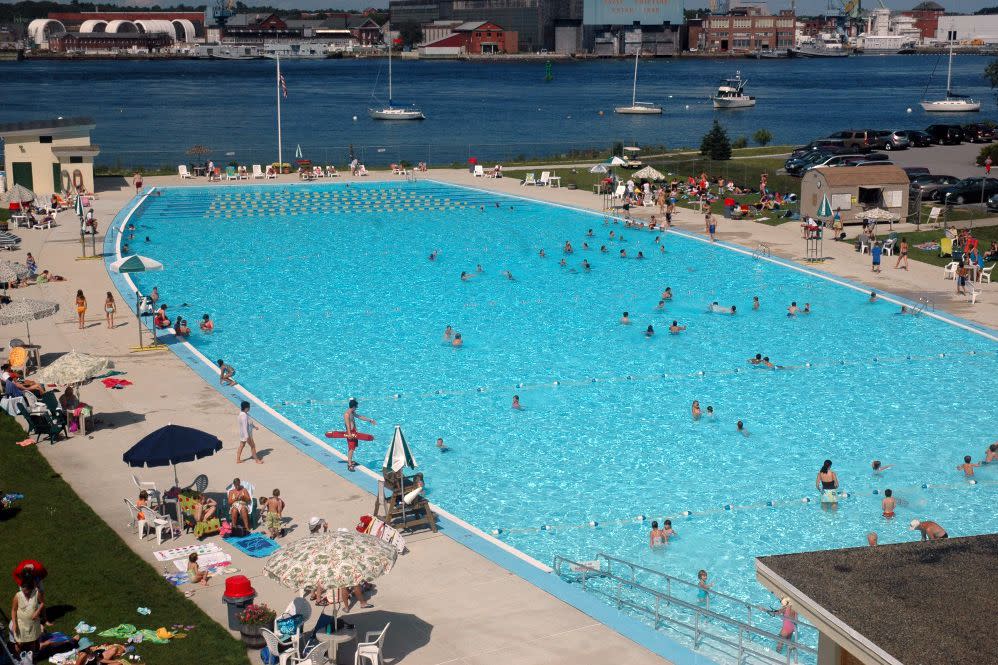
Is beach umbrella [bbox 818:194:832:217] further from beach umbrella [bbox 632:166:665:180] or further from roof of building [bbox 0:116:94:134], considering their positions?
roof of building [bbox 0:116:94:134]

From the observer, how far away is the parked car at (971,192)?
43906 millimetres

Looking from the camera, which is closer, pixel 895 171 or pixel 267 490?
pixel 267 490

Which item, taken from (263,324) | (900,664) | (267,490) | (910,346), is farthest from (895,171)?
(900,664)

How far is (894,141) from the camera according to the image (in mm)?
62250

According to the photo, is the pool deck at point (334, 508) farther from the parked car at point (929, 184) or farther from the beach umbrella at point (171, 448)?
the parked car at point (929, 184)

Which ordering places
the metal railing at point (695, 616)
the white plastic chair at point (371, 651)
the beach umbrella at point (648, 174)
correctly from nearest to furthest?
the white plastic chair at point (371, 651) → the metal railing at point (695, 616) → the beach umbrella at point (648, 174)

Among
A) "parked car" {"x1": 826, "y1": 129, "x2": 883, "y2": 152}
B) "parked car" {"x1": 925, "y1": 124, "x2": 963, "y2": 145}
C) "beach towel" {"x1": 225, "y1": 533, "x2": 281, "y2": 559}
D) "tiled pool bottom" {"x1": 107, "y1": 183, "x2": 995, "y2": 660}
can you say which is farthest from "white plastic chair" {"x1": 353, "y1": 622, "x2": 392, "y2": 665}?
"parked car" {"x1": 925, "y1": 124, "x2": 963, "y2": 145}

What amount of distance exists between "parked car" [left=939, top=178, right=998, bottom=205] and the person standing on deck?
2967cm

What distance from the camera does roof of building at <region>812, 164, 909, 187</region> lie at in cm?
4047

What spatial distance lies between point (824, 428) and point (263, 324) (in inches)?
608

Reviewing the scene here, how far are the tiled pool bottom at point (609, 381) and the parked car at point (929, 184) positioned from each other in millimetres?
10840

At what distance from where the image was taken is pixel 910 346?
93.2 ft

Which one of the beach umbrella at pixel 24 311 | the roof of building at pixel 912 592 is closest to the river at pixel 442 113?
the beach umbrella at pixel 24 311

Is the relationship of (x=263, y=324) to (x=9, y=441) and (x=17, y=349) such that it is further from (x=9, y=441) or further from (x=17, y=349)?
(x=9, y=441)
